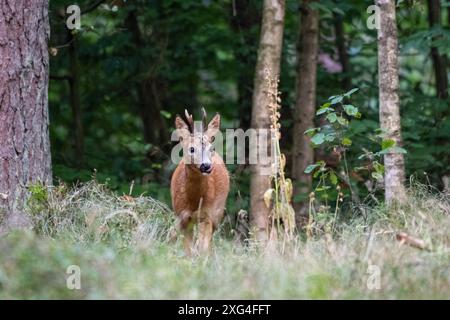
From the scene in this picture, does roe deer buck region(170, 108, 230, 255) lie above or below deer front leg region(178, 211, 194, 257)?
above

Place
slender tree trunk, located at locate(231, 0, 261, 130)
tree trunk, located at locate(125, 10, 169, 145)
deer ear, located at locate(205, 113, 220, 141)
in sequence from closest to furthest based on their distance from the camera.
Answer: deer ear, located at locate(205, 113, 220, 141) → slender tree trunk, located at locate(231, 0, 261, 130) → tree trunk, located at locate(125, 10, 169, 145)

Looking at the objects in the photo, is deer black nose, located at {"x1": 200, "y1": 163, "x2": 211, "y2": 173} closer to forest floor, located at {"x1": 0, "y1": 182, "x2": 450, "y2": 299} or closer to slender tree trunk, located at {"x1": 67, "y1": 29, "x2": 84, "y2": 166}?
forest floor, located at {"x1": 0, "y1": 182, "x2": 450, "y2": 299}

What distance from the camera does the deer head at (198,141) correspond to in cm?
819

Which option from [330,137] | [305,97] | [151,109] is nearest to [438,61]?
[305,97]

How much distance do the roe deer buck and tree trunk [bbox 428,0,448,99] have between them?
4.38 m

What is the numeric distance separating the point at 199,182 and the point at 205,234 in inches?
25.6

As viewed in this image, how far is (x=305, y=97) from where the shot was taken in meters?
11.4

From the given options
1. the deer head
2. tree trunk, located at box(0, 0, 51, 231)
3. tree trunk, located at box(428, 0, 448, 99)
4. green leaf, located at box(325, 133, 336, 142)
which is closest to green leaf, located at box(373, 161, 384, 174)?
green leaf, located at box(325, 133, 336, 142)

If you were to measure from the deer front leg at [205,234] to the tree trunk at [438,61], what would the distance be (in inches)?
183

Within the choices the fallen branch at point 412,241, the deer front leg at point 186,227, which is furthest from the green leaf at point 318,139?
the fallen branch at point 412,241

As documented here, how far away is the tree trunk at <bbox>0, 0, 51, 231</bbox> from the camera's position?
7.93 meters

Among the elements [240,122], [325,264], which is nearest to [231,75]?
[240,122]

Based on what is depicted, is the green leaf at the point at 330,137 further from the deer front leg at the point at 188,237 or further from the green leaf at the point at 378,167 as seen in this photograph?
the deer front leg at the point at 188,237

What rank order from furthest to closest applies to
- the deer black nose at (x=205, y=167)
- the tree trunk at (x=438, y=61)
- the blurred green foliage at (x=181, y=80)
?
1. the tree trunk at (x=438, y=61)
2. the blurred green foliage at (x=181, y=80)
3. the deer black nose at (x=205, y=167)
